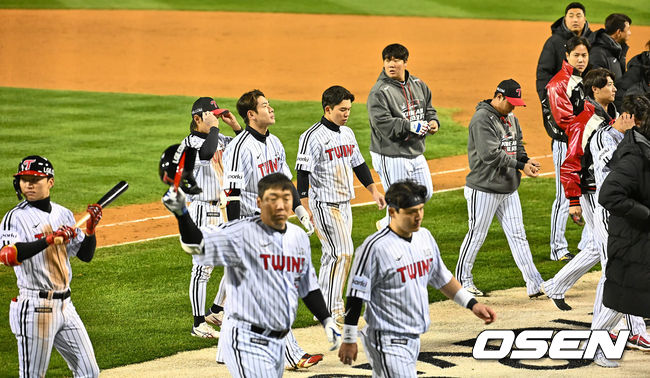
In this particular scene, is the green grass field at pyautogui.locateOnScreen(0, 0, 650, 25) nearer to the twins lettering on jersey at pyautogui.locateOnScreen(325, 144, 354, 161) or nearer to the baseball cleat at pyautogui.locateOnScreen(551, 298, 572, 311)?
the baseball cleat at pyautogui.locateOnScreen(551, 298, 572, 311)

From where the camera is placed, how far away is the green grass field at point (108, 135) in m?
15.1

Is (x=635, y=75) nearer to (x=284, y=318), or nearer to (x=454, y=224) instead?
(x=454, y=224)

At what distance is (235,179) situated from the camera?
7488 millimetres

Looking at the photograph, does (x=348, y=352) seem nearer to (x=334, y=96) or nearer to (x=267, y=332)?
(x=267, y=332)

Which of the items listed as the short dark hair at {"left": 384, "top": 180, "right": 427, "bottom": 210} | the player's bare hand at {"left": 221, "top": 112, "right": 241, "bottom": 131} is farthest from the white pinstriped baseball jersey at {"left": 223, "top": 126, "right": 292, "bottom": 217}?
the short dark hair at {"left": 384, "top": 180, "right": 427, "bottom": 210}

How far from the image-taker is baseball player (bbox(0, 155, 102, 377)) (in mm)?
6109

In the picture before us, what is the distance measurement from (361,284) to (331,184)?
285 cm

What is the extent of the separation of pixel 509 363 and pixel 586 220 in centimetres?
168

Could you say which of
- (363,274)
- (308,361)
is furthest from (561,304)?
(363,274)

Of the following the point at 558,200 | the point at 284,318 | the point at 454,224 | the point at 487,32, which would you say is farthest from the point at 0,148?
the point at 487,32

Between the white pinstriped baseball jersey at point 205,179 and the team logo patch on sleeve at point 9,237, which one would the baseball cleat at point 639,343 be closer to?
the white pinstriped baseball jersey at point 205,179

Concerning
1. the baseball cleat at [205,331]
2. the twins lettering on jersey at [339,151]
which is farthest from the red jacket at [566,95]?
the baseball cleat at [205,331]

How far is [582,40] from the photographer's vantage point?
32.4ft

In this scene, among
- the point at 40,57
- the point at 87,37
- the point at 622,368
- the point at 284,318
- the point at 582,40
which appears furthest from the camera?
the point at 87,37
